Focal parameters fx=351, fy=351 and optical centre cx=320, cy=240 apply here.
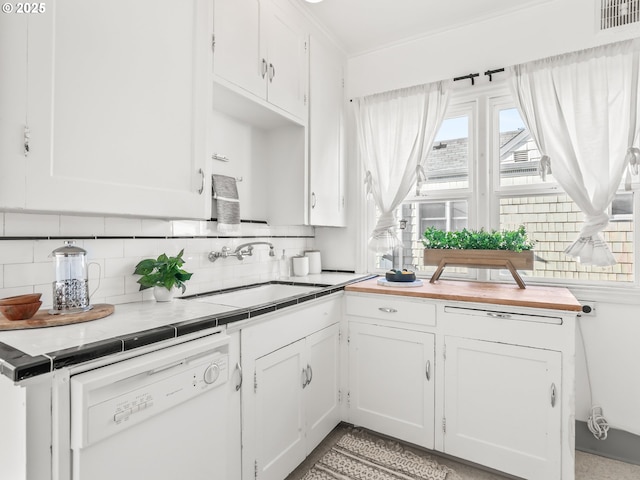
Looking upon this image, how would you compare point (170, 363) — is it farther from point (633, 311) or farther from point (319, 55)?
point (633, 311)

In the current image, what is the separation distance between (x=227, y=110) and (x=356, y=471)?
2.14m

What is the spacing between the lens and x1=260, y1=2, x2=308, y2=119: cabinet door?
6.73ft

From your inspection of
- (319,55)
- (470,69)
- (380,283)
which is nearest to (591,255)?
(380,283)

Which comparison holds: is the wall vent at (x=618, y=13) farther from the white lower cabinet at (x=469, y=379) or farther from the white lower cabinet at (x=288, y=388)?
the white lower cabinet at (x=288, y=388)

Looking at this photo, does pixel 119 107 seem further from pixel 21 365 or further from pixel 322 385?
pixel 322 385

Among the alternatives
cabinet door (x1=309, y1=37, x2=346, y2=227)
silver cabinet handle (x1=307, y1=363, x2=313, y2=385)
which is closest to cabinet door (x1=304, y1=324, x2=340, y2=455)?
silver cabinet handle (x1=307, y1=363, x2=313, y2=385)

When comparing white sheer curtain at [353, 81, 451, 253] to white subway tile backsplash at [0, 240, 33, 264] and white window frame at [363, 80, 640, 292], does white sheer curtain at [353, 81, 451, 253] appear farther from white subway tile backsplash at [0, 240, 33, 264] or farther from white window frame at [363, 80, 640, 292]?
white subway tile backsplash at [0, 240, 33, 264]

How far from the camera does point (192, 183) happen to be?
154 cm

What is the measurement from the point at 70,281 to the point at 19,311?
187mm

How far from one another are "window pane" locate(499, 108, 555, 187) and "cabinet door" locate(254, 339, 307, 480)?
5.99 feet

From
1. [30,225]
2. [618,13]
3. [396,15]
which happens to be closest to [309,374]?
[30,225]

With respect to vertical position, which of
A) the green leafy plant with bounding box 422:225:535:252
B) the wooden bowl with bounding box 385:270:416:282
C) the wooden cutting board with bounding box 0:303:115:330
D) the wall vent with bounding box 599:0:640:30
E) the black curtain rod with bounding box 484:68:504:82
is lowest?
the wooden cutting board with bounding box 0:303:115:330

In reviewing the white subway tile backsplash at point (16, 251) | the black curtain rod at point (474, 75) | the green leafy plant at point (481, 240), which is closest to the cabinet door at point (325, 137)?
the green leafy plant at point (481, 240)

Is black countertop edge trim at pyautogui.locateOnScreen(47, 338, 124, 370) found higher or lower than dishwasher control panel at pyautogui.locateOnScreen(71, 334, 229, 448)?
higher
